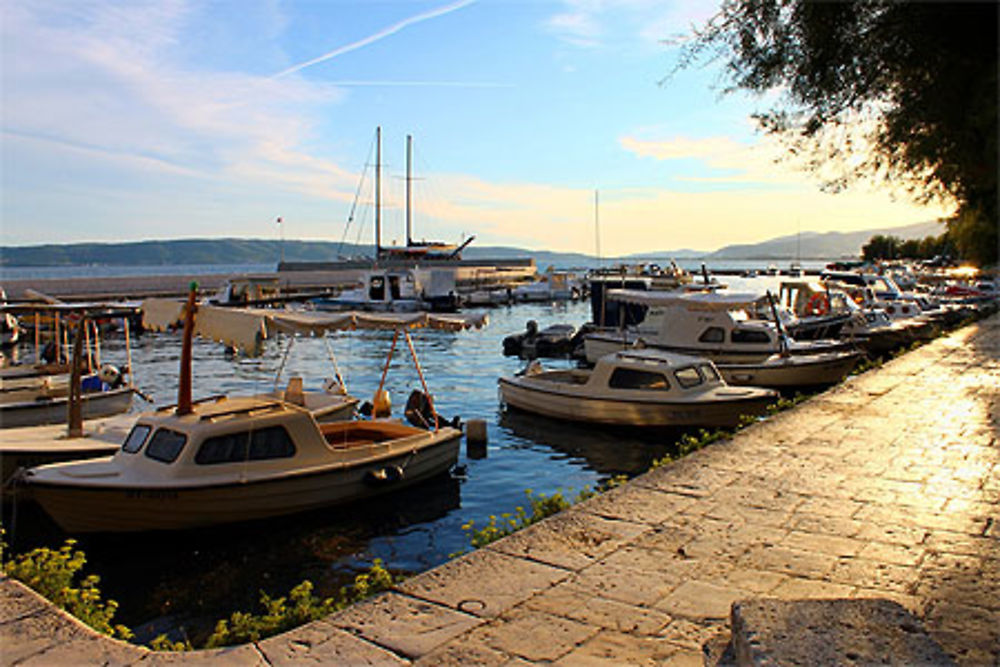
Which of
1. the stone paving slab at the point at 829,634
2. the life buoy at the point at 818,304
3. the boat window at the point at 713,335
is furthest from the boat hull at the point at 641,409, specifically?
the life buoy at the point at 818,304

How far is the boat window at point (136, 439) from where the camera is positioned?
Result: 1196 cm

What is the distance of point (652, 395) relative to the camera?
18.6 metres

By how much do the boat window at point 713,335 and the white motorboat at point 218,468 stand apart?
14674 millimetres

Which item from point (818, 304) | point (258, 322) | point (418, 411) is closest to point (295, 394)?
point (418, 411)

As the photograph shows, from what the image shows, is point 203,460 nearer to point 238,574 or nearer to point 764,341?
point 238,574

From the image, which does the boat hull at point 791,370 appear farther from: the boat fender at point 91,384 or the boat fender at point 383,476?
the boat fender at point 91,384

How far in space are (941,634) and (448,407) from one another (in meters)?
18.5

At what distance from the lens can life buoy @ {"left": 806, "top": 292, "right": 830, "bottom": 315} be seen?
3308 cm

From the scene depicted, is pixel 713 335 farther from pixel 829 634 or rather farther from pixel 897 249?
pixel 897 249

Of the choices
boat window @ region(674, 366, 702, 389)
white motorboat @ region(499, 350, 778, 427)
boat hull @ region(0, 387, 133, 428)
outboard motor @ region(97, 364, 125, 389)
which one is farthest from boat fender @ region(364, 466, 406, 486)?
outboard motor @ region(97, 364, 125, 389)

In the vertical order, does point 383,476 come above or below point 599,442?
above

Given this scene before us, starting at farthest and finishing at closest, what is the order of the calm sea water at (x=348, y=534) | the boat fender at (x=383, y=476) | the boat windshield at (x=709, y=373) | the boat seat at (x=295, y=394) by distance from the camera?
the boat windshield at (x=709, y=373) → the boat seat at (x=295, y=394) → the boat fender at (x=383, y=476) → the calm sea water at (x=348, y=534)

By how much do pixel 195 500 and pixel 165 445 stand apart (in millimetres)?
1041

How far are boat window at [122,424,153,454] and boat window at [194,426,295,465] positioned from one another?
45.0 inches
